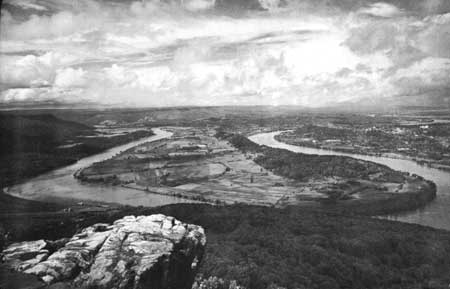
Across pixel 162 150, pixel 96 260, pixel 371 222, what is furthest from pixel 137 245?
pixel 162 150

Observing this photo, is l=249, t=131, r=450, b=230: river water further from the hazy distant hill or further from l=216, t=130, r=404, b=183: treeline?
the hazy distant hill

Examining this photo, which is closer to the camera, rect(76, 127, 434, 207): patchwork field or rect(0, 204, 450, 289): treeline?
rect(0, 204, 450, 289): treeline

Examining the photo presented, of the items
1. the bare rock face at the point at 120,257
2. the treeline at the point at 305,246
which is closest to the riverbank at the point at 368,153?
the treeline at the point at 305,246

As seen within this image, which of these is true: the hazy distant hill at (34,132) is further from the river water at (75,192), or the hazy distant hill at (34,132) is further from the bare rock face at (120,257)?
the bare rock face at (120,257)

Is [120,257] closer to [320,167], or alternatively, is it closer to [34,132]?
[320,167]

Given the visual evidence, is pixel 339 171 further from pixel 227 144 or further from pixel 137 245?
pixel 137 245

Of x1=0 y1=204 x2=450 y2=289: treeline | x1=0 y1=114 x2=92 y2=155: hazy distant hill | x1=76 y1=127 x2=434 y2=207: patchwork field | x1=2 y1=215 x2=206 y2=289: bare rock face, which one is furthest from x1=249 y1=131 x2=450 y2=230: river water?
x1=0 y1=114 x2=92 y2=155: hazy distant hill

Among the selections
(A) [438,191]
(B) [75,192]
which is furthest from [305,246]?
(B) [75,192]

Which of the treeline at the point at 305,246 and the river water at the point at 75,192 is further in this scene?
the river water at the point at 75,192
